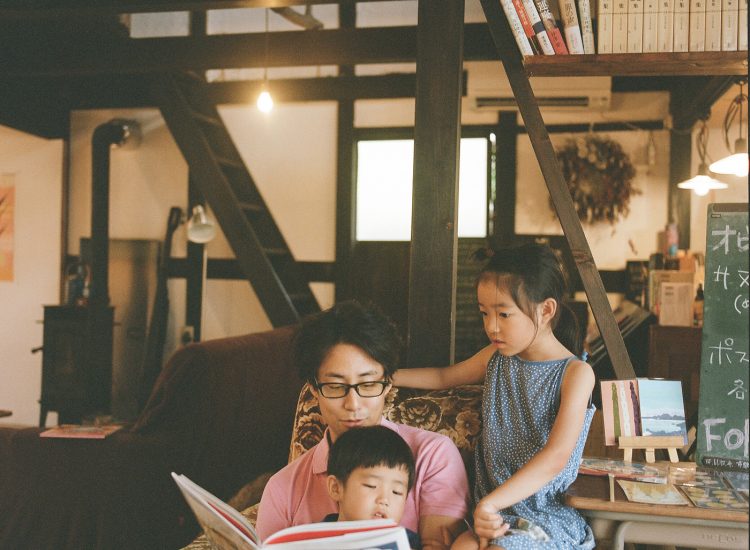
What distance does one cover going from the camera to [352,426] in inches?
70.6

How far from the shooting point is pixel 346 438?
1680mm

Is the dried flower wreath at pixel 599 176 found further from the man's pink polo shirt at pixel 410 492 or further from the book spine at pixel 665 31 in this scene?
the man's pink polo shirt at pixel 410 492

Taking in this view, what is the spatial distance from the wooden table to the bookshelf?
0.77 m

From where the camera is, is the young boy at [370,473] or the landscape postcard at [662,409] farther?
the landscape postcard at [662,409]

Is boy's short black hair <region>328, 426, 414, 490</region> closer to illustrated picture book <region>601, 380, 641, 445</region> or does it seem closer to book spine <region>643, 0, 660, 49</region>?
illustrated picture book <region>601, 380, 641, 445</region>

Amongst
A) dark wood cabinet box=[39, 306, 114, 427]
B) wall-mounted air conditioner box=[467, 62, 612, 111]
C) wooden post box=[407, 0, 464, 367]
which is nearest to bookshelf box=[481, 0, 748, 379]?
wooden post box=[407, 0, 464, 367]

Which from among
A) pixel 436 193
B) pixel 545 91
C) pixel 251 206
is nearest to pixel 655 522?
pixel 436 193

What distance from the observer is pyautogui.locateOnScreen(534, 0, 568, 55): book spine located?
2.40 m

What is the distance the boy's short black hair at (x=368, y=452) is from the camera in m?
1.63

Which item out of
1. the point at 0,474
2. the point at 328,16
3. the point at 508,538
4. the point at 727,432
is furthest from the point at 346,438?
the point at 328,16

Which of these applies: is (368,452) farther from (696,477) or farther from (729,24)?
(729,24)

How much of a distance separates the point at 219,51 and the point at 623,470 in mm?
4324

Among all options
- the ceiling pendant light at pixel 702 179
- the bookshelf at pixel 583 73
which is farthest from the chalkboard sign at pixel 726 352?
the ceiling pendant light at pixel 702 179

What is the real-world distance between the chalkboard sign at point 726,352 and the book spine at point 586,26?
81cm
